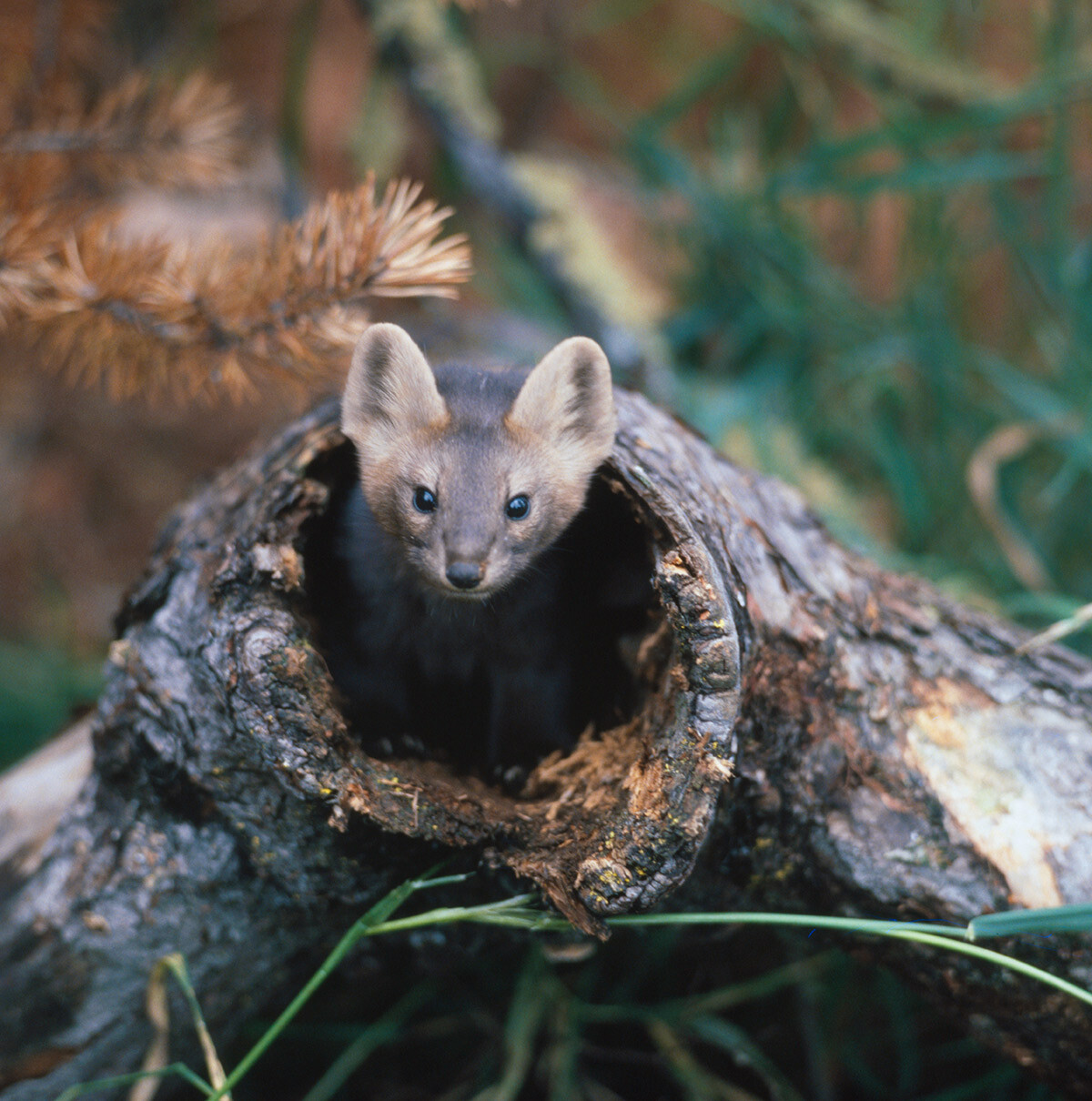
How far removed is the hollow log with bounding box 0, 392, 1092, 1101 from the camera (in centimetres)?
130

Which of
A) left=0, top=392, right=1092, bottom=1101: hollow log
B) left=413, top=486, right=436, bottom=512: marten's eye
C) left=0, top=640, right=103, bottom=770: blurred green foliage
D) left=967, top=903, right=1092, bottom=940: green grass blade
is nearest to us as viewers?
left=967, top=903, right=1092, bottom=940: green grass blade

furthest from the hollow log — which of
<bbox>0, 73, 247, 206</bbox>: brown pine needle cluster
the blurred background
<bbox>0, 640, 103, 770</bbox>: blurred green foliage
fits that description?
<bbox>0, 640, 103, 770</bbox>: blurred green foliage

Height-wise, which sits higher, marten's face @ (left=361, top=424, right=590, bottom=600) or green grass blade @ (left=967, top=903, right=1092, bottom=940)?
marten's face @ (left=361, top=424, right=590, bottom=600)

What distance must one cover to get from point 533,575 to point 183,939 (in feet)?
2.67

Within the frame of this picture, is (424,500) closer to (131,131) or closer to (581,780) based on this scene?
(581,780)

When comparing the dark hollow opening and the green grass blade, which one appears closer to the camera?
the green grass blade

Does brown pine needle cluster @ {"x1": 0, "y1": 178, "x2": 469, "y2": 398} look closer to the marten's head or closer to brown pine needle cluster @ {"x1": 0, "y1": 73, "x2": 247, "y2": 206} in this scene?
the marten's head

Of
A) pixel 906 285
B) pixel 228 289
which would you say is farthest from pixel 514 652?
pixel 906 285

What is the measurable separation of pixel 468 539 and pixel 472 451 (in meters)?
0.16

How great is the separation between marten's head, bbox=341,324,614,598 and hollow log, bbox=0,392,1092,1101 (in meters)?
0.06

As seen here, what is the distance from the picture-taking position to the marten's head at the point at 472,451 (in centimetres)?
154

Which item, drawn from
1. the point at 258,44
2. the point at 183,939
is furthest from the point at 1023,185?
the point at 183,939

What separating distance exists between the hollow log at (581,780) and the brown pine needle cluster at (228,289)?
6.1 inches

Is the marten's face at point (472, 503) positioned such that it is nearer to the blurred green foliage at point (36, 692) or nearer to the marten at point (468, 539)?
the marten at point (468, 539)
